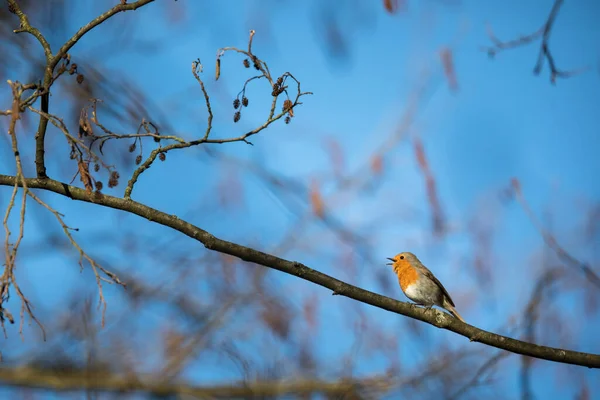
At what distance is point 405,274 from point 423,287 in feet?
0.92

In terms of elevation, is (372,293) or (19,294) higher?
(372,293)

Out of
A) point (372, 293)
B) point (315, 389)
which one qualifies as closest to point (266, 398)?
point (315, 389)

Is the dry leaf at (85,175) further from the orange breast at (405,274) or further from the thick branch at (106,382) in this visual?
the thick branch at (106,382)

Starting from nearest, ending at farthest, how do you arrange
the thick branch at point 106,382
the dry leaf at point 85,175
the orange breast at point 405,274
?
the dry leaf at point 85,175, the orange breast at point 405,274, the thick branch at point 106,382

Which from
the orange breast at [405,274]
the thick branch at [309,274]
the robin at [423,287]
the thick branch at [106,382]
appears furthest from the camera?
the thick branch at [106,382]

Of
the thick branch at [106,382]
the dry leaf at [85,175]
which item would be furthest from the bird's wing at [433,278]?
the dry leaf at [85,175]

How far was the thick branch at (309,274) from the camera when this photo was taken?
271cm

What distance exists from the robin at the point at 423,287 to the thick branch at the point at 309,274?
1.43m

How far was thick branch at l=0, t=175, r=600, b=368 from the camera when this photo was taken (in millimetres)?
2709

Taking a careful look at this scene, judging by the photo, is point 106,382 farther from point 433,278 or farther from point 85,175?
point 85,175

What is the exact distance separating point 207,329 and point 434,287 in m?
2.14

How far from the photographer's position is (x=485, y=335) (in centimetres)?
309

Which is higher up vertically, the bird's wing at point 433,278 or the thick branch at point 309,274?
the bird's wing at point 433,278

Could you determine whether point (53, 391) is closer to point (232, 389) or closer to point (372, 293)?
point (232, 389)
